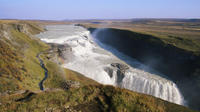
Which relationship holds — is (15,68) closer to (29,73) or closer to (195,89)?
(29,73)

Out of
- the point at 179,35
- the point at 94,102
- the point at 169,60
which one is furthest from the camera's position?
the point at 179,35

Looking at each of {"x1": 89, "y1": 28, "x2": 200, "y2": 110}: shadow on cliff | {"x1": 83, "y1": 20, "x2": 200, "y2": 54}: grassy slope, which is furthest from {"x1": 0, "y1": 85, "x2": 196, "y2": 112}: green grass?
{"x1": 83, "y1": 20, "x2": 200, "y2": 54}: grassy slope

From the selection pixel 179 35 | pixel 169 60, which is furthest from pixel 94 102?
pixel 179 35

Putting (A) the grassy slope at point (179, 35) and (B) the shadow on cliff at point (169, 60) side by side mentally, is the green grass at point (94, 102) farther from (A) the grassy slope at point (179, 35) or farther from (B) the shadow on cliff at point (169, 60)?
(A) the grassy slope at point (179, 35)

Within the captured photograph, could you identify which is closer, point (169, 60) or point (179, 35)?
point (169, 60)

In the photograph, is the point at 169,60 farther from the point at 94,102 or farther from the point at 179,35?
the point at 94,102

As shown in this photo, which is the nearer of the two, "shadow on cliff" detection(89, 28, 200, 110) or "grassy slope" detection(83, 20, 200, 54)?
"shadow on cliff" detection(89, 28, 200, 110)

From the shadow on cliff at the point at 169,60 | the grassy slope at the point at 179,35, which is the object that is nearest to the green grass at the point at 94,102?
the shadow on cliff at the point at 169,60

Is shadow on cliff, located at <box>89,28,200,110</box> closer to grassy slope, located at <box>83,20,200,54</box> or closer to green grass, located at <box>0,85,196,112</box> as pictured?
grassy slope, located at <box>83,20,200,54</box>

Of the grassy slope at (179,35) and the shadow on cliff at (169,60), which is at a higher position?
the grassy slope at (179,35)

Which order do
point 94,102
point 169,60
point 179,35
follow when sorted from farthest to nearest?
1. point 179,35
2. point 169,60
3. point 94,102

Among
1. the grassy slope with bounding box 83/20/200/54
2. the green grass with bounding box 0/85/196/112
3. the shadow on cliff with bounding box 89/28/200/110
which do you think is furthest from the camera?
the grassy slope with bounding box 83/20/200/54

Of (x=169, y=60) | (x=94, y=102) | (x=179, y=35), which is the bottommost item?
(x=169, y=60)

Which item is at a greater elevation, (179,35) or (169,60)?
(179,35)
